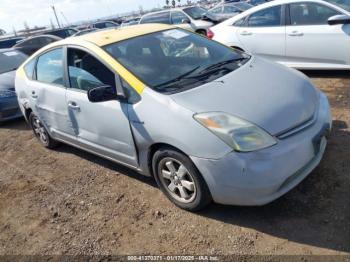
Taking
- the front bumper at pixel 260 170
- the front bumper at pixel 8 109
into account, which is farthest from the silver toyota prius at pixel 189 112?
the front bumper at pixel 8 109

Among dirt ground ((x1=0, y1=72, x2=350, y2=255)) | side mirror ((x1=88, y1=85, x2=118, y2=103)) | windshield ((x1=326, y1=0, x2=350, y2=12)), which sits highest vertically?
windshield ((x1=326, y1=0, x2=350, y2=12))

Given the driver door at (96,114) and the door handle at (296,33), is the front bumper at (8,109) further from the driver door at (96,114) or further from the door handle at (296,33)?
the door handle at (296,33)

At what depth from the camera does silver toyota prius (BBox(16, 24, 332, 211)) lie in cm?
287

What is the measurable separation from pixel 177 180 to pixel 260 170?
838mm

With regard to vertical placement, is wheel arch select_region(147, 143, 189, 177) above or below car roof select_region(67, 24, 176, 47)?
below

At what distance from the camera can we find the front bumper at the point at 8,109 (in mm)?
7266

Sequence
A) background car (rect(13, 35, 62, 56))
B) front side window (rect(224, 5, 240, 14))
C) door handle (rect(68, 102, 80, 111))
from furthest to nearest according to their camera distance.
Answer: front side window (rect(224, 5, 240, 14))
background car (rect(13, 35, 62, 56))
door handle (rect(68, 102, 80, 111))

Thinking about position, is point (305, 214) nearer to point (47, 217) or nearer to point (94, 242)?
point (94, 242)

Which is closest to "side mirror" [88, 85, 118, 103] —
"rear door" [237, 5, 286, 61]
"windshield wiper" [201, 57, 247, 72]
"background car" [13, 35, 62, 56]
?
"windshield wiper" [201, 57, 247, 72]

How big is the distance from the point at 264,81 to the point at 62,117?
2484 mm

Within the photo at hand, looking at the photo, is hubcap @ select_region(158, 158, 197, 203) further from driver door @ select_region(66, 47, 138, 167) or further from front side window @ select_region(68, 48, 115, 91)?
front side window @ select_region(68, 48, 115, 91)

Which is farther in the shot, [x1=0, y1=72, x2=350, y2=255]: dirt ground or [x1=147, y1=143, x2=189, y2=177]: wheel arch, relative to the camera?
[x1=147, y1=143, x2=189, y2=177]: wheel arch

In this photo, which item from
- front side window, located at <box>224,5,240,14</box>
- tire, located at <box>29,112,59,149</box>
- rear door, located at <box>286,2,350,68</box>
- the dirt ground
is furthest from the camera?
front side window, located at <box>224,5,240,14</box>

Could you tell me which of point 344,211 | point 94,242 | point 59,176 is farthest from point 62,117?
point 344,211
